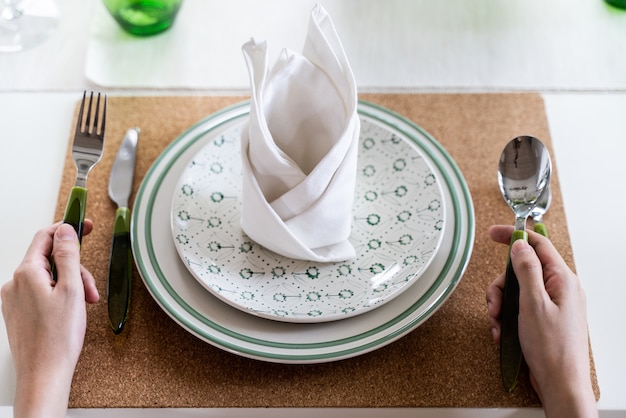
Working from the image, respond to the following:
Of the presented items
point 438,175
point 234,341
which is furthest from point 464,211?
point 234,341

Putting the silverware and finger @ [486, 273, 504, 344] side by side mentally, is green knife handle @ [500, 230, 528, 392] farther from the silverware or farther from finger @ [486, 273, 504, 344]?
the silverware

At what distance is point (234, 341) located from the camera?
712 mm

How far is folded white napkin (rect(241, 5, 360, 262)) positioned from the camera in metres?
0.72

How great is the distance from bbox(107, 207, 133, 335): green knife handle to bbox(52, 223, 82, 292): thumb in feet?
0.21

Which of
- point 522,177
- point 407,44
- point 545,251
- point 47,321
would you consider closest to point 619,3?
point 407,44

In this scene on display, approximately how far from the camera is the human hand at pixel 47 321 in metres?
0.69

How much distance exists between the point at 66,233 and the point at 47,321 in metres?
0.10

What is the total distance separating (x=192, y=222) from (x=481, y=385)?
350 millimetres

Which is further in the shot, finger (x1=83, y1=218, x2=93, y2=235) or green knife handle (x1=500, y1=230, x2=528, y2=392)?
finger (x1=83, y1=218, x2=93, y2=235)

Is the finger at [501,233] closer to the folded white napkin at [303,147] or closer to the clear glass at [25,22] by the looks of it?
the folded white napkin at [303,147]

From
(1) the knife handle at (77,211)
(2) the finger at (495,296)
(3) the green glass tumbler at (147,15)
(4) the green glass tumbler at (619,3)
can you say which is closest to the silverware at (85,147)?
(1) the knife handle at (77,211)

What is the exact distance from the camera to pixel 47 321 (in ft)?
2.32

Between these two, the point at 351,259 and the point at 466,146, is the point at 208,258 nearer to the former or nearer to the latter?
the point at 351,259

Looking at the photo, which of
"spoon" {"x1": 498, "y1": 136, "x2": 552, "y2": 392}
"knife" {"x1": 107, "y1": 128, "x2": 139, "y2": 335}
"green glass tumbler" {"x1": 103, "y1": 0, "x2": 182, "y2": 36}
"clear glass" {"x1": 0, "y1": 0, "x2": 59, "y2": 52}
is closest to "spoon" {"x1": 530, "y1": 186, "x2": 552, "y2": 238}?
"spoon" {"x1": 498, "y1": 136, "x2": 552, "y2": 392}
